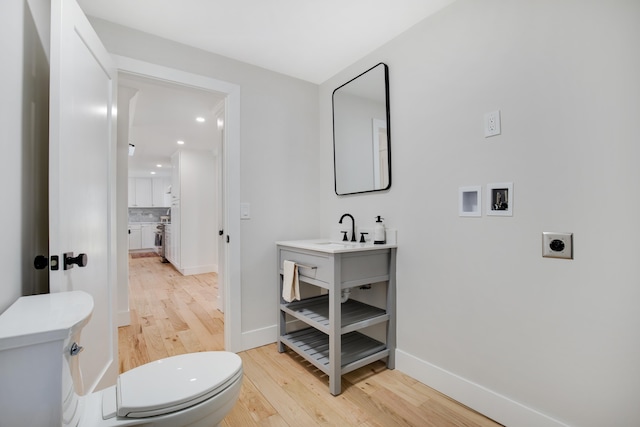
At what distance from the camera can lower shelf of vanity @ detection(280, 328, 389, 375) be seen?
6.00 feet

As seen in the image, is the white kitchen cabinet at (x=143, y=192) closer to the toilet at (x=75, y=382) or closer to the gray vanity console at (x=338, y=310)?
the gray vanity console at (x=338, y=310)

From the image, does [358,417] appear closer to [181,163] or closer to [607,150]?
[607,150]

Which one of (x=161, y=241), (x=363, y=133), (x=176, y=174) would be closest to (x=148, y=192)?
(x=161, y=241)

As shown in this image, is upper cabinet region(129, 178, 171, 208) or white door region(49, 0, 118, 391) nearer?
white door region(49, 0, 118, 391)

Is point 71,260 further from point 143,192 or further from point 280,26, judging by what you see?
A: point 143,192

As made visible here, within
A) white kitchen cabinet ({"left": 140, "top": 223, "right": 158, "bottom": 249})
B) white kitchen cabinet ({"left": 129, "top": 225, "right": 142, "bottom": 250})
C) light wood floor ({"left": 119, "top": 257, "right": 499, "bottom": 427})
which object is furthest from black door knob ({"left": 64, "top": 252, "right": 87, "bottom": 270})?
white kitchen cabinet ({"left": 129, "top": 225, "right": 142, "bottom": 250})

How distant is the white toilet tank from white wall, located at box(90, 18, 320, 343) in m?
1.46

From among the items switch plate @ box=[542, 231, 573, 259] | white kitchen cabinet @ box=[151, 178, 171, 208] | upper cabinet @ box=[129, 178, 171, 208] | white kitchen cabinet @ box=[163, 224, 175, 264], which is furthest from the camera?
white kitchen cabinet @ box=[151, 178, 171, 208]

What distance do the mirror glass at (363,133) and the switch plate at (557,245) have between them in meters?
0.96

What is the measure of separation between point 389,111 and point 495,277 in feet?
4.09

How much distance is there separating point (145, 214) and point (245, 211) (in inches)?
325

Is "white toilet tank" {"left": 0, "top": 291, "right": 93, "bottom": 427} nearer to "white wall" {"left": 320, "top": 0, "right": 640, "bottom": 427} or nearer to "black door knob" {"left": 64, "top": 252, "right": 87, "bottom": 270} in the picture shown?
"black door knob" {"left": 64, "top": 252, "right": 87, "bottom": 270}

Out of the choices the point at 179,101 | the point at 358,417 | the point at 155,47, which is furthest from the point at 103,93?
the point at 358,417

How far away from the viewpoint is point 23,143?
112cm
